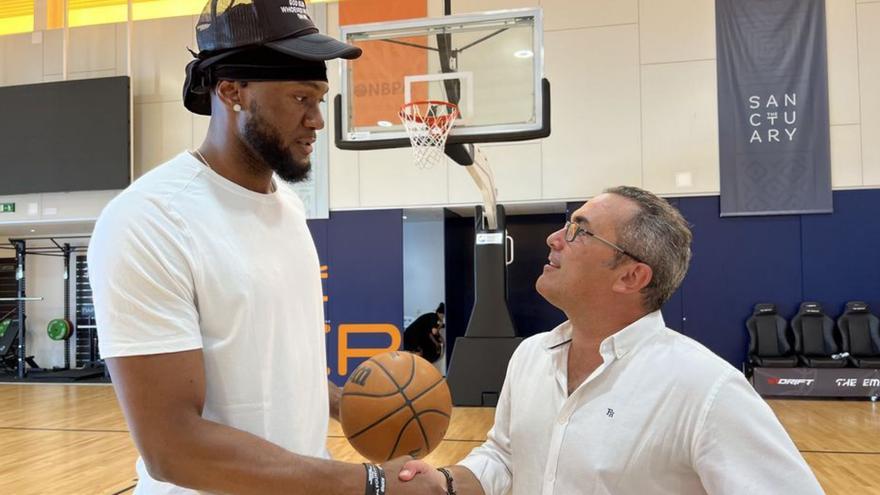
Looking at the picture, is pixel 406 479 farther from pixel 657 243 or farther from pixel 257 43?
pixel 257 43

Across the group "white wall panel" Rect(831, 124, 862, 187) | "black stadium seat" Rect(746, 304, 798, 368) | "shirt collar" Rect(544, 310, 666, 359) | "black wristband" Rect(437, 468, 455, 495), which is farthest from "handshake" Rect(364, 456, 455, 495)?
"white wall panel" Rect(831, 124, 862, 187)

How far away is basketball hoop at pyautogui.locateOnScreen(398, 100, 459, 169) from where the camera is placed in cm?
574

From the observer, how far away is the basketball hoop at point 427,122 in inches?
226

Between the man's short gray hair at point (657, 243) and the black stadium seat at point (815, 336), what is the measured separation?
22.9ft

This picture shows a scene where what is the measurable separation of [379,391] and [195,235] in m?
0.91

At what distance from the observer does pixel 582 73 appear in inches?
333

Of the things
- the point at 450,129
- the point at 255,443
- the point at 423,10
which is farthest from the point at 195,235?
the point at 423,10

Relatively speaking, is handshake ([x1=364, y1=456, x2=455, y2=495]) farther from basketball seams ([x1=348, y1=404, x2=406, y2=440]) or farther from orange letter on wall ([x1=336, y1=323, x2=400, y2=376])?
orange letter on wall ([x1=336, y1=323, x2=400, y2=376])

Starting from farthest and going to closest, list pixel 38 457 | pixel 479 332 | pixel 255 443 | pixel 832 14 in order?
pixel 832 14
pixel 479 332
pixel 38 457
pixel 255 443

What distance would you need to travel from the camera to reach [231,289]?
130 cm

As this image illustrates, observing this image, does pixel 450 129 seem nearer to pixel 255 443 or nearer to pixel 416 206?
pixel 416 206

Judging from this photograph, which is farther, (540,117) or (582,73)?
(582,73)

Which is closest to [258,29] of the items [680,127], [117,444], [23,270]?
[117,444]

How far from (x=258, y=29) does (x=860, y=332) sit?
8269mm
